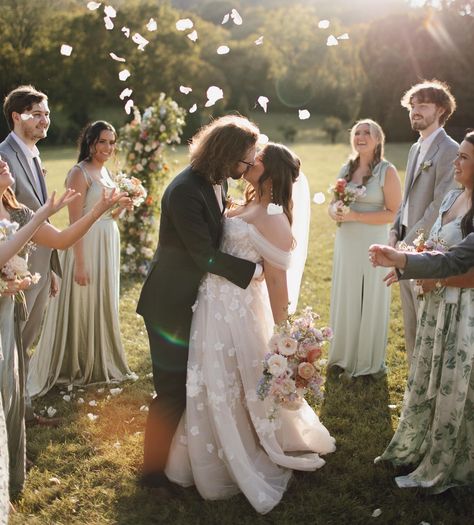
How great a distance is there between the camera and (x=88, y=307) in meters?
6.50

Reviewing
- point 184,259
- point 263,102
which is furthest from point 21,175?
point 263,102

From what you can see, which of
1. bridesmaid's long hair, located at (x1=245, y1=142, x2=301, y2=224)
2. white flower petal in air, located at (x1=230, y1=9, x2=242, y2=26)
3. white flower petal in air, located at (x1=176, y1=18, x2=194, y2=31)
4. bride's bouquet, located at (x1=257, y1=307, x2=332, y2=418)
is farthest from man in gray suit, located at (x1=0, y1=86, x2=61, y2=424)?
bride's bouquet, located at (x1=257, y1=307, x2=332, y2=418)

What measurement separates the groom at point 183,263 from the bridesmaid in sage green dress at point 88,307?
2214 millimetres

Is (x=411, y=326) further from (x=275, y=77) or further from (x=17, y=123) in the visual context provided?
(x=275, y=77)

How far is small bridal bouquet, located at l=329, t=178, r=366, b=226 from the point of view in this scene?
6574mm

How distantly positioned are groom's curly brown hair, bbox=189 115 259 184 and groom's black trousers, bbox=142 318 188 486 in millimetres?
1139

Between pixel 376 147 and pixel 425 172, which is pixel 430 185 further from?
pixel 376 147

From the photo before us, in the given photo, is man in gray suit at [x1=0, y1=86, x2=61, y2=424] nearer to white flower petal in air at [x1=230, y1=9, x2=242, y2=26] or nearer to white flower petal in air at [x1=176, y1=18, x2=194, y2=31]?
white flower petal in air at [x1=176, y1=18, x2=194, y2=31]

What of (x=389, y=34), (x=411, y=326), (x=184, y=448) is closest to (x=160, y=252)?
(x=184, y=448)

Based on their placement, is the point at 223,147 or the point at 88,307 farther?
the point at 88,307

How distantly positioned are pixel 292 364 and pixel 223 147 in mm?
1508

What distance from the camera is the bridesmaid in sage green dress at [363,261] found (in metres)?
6.63

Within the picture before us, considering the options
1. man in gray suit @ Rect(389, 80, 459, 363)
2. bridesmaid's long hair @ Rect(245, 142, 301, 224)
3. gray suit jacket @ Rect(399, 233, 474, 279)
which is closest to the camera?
gray suit jacket @ Rect(399, 233, 474, 279)

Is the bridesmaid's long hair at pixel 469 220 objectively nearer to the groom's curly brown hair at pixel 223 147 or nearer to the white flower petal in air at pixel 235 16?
the groom's curly brown hair at pixel 223 147
